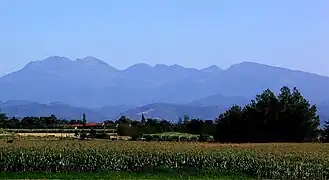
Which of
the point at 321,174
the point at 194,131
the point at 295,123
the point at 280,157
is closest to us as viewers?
the point at 321,174

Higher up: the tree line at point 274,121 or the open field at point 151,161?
the tree line at point 274,121

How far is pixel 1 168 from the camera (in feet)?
131

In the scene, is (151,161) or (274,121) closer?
(151,161)

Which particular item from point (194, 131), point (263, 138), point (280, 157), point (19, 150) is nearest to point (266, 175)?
point (280, 157)

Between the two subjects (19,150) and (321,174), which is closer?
(321,174)

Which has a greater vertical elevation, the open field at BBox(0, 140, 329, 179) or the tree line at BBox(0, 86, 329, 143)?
the tree line at BBox(0, 86, 329, 143)

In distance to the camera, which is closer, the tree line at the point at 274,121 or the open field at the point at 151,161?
the open field at the point at 151,161

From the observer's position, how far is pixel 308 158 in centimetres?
3997

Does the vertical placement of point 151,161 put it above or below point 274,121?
below

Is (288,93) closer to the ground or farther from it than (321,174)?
farther from it

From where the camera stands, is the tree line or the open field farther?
the tree line

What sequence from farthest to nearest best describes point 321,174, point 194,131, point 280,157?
point 194,131
point 280,157
point 321,174

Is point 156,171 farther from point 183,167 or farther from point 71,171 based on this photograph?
point 71,171

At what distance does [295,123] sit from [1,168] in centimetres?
3469
